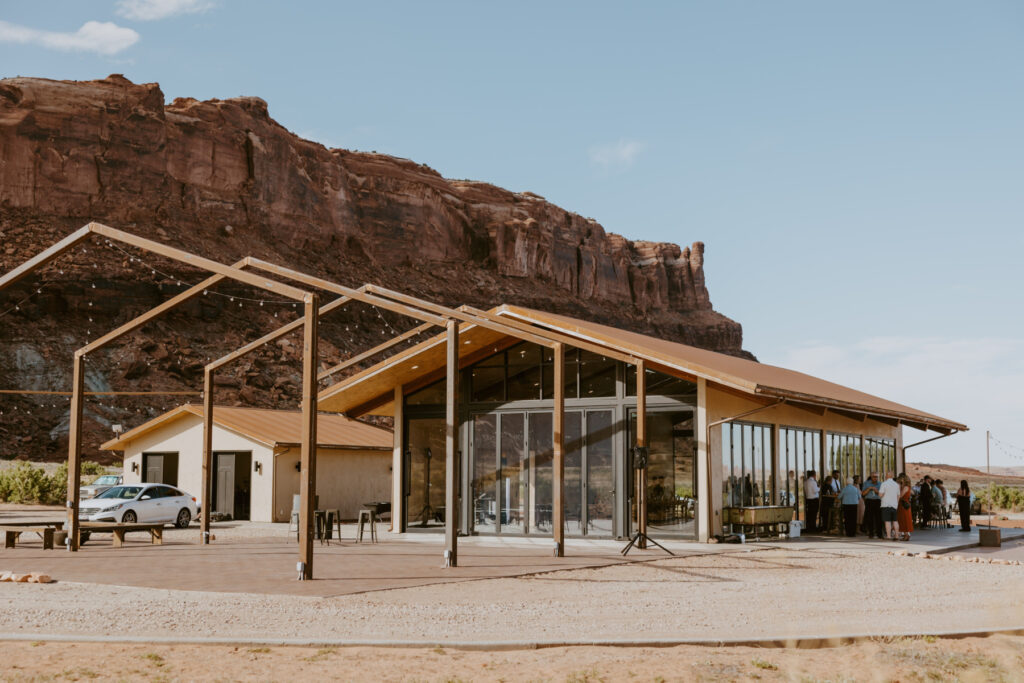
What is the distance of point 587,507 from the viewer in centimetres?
1980

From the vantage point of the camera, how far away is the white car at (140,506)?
24.0 m

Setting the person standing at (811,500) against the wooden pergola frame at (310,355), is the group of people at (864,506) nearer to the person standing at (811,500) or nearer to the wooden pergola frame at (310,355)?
the person standing at (811,500)

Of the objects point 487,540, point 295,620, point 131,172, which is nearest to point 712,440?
point 487,540

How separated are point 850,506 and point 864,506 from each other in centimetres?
77

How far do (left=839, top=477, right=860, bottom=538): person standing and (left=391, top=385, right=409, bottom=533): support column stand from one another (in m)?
9.44

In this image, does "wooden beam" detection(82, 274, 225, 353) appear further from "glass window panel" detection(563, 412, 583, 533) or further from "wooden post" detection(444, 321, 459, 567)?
"glass window panel" detection(563, 412, 583, 533)

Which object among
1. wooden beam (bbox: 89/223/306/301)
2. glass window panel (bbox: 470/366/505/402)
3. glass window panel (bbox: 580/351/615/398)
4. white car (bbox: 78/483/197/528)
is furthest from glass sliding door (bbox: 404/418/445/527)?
wooden beam (bbox: 89/223/306/301)

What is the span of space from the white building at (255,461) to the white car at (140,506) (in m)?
1.59

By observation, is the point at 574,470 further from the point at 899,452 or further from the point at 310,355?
the point at 899,452

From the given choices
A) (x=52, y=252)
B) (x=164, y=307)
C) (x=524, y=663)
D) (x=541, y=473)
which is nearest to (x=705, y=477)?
(x=541, y=473)

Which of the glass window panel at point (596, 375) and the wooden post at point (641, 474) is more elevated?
the glass window panel at point (596, 375)

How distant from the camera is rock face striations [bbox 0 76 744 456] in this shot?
58.2 meters

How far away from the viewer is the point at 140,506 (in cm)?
2478

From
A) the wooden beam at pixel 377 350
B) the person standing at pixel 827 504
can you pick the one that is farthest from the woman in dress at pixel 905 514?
the wooden beam at pixel 377 350
